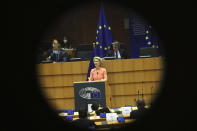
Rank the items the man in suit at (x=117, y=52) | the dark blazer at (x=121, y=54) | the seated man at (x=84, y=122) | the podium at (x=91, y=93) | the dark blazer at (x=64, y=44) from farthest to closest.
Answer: the dark blazer at (x=64, y=44) → the dark blazer at (x=121, y=54) → the man in suit at (x=117, y=52) → the podium at (x=91, y=93) → the seated man at (x=84, y=122)

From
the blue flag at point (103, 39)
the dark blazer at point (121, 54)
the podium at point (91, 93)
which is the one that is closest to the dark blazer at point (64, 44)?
the blue flag at point (103, 39)

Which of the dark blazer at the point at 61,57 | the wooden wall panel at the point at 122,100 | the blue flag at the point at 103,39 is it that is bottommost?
the wooden wall panel at the point at 122,100

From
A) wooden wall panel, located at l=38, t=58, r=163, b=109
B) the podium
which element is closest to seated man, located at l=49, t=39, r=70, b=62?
wooden wall panel, located at l=38, t=58, r=163, b=109

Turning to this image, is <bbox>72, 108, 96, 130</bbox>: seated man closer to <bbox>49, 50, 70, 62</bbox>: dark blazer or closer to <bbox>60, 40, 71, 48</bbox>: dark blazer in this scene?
<bbox>49, 50, 70, 62</bbox>: dark blazer

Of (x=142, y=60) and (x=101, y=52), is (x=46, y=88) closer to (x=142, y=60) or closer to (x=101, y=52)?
(x=101, y=52)

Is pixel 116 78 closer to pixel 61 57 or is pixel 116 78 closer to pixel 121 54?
pixel 121 54

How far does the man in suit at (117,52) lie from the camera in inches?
334

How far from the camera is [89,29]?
1434cm

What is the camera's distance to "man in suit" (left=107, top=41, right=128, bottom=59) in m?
8.49

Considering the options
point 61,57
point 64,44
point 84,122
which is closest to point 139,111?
point 84,122

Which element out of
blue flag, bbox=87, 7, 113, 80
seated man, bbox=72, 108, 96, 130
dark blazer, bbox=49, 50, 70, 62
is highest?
blue flag, bbox=87, 7, 113, 80

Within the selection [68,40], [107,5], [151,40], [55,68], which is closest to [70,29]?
[68,40]

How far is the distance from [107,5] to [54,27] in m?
2.55

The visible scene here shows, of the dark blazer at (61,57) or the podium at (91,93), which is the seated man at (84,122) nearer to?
the podium at (91,93)
